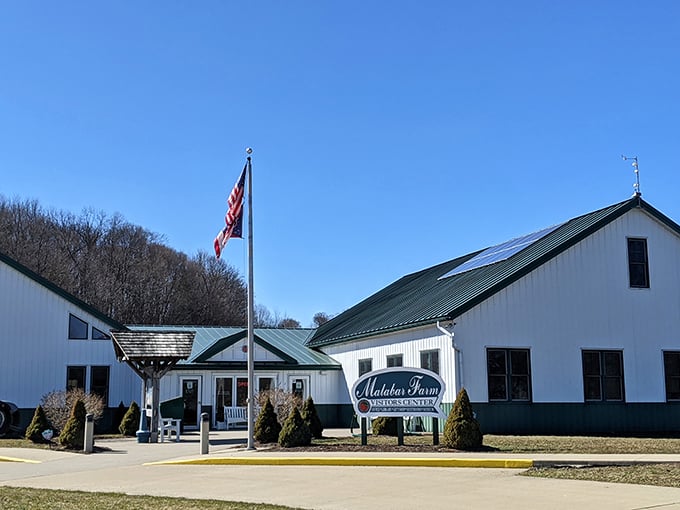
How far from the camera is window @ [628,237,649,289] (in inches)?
1120

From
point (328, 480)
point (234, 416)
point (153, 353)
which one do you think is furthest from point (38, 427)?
point (328, 480)

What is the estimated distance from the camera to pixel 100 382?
1316 inches

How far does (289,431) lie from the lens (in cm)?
2105

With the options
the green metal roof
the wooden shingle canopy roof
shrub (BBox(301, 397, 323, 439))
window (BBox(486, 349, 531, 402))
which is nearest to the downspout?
window (BBox(486, 349, 531, 402))

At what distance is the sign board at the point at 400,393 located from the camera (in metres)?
21.0

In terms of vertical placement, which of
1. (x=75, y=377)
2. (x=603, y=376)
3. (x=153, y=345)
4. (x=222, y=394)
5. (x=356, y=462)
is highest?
(x=153, y=345)

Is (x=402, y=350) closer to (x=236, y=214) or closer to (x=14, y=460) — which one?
(x=236, y=214)

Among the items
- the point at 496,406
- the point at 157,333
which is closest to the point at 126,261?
the point at 157,333

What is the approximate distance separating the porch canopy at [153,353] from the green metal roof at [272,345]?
6263mm

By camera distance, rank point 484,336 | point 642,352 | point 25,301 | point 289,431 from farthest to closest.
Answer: point 25,301 → point 642,352 → point 484,336 → point 289,431

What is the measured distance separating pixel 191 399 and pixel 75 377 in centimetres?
479

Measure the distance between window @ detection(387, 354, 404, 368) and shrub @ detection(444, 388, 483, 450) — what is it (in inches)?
370

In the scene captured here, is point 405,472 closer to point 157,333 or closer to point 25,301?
point 157,333

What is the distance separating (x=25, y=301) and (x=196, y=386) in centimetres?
745
